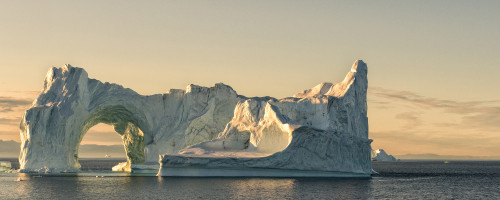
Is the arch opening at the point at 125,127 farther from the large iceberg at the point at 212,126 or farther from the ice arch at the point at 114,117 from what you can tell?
the large iceberg at the point at 212,126

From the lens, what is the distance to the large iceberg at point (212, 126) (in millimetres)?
46156

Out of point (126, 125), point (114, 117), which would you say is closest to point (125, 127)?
point (126, 125)

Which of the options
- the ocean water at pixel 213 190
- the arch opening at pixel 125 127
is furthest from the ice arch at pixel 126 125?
the ocean water at pixel 213 190

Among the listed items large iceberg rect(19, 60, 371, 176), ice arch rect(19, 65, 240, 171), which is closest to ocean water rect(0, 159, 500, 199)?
large iceberg rect(19, 60, 371, 176)

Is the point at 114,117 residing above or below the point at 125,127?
above

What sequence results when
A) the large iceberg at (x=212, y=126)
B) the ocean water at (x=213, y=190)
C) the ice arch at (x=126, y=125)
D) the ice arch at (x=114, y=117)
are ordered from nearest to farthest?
the ocean water at (x=213, y=190) → the large iceberg at (x=212, y=126) → the ice arch at (x=114, y=117) → the ice arch at (x=126, y=125)

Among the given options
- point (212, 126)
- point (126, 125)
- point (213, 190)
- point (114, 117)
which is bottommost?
point (213, 190)

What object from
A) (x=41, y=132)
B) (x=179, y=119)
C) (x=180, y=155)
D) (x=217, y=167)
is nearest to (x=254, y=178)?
(x=217, y=167)

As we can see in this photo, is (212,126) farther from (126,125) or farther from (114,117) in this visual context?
(126,125)

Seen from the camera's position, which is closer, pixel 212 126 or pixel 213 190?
pixel 213 190

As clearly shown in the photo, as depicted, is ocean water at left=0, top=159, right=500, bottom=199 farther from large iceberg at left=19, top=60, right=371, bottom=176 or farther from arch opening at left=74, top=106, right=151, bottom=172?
arch opening at left=74, top=106, right=151, bottom=172

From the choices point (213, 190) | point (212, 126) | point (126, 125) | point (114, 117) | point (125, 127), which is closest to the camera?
point (213, 190)

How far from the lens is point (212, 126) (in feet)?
194

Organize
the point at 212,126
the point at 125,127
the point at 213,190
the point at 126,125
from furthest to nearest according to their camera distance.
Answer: the point at 125,127 < the point at 126,125 < the point at 212,126 < the point at 213,190
